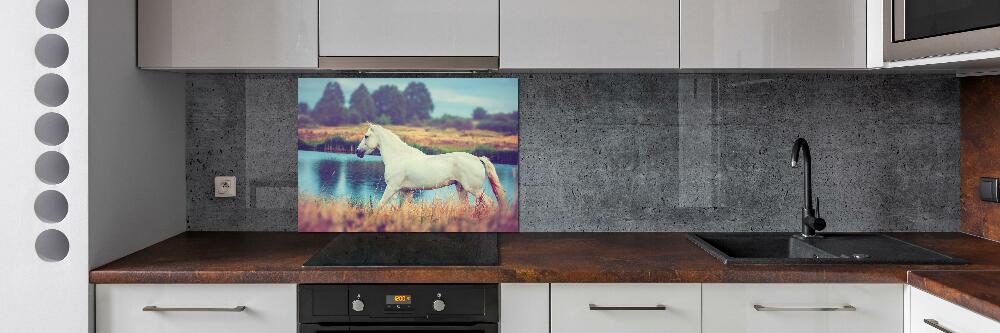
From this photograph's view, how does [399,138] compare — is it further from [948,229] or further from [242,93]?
[948,229]

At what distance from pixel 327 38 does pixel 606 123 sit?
99 cm

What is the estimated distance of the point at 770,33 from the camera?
2.20 m

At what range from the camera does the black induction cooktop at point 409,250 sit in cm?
199

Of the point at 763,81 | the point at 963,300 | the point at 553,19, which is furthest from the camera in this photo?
the point at 763,81

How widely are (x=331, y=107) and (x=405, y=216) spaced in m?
0.46

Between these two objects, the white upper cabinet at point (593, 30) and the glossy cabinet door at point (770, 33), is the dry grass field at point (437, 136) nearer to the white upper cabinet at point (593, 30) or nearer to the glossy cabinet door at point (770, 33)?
the white upper cabinet at point (593, 30)

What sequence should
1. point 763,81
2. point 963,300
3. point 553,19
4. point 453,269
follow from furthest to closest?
point 763,81
point 553,19
point 453,269
point 963,300

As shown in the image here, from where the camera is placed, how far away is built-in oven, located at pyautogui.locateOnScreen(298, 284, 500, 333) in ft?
6.30

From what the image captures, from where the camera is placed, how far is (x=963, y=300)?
1642mm

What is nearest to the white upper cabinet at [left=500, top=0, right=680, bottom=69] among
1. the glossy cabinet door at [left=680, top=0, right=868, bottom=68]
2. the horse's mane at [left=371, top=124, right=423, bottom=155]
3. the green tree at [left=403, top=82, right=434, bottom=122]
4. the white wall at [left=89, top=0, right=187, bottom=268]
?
the glossy cabinet door at [left=680, top=0, right=868, bottom=68]
